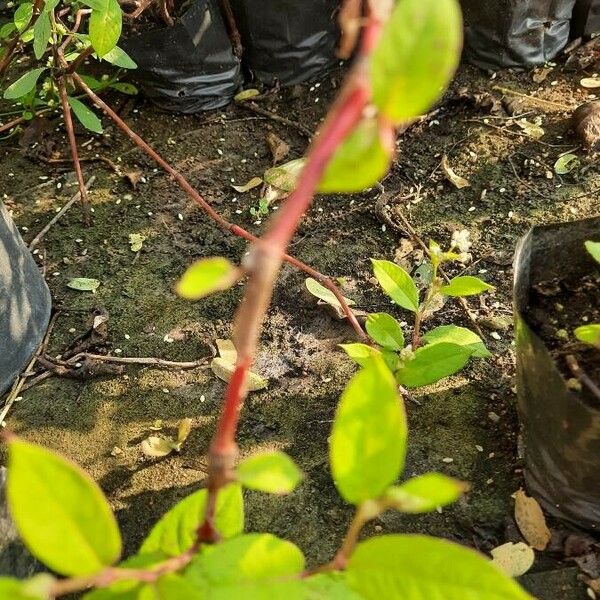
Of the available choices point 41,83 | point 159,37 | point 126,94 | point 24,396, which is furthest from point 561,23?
point 24,396

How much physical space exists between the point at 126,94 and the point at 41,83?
0.26 metres

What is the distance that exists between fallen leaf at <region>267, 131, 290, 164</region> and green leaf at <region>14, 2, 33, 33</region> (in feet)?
2.31

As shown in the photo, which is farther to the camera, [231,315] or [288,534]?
[231,315]

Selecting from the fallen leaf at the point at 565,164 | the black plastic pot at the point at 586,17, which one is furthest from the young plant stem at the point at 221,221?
the black plastic pot at the point at 586,17

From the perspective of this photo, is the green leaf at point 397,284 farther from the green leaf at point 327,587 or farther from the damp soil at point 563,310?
the green leaf at point 327,587

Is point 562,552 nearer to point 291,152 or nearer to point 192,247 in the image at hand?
point 192,247

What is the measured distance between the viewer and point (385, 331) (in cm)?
125

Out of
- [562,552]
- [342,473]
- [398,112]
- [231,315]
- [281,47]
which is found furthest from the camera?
[281,47]

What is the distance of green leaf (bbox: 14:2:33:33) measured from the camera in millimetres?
1618

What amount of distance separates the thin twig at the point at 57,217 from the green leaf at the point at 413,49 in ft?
5.43

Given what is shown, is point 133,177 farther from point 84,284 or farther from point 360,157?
point 360,157

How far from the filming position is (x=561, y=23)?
2141 millimetres

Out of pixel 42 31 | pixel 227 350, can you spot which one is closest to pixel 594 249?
pixel 227 350

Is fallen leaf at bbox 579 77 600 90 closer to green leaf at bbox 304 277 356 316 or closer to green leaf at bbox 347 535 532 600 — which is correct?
green leaf at bbox 304 277 356 316
